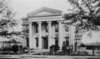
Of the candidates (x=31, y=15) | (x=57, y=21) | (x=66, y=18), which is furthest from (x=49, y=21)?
(x=66, y=18)

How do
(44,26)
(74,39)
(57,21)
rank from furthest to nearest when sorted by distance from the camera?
(44,26) < (57,21) < (74,39)

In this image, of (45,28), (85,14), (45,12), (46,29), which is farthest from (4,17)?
(45,28)

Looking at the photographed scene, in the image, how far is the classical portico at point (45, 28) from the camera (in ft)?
142

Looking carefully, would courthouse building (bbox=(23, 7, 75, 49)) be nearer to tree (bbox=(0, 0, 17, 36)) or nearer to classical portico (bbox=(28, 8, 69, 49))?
classical portico (bbox=(28, 8, 69, 49))

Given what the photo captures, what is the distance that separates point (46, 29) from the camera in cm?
4666

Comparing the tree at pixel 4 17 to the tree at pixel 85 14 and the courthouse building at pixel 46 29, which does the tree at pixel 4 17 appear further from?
the courthouse building at pixel 46 29

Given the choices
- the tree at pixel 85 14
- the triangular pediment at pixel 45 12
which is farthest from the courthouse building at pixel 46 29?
the tree at pixel 85 14

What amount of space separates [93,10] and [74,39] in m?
20.1

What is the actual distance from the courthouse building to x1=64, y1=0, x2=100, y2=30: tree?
64.0 feet

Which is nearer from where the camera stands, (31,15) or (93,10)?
(93,10)

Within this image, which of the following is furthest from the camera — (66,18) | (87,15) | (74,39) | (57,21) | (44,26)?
(44,26)

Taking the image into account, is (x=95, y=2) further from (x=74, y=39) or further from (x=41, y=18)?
(x=41, y=18)

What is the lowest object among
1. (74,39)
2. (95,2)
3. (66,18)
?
(74,39)

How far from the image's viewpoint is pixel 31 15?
46188mm
